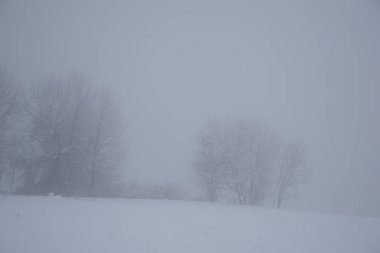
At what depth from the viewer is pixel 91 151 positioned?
2272 centimetres

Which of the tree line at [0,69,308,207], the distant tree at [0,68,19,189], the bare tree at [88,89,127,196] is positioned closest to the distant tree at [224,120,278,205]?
the tree line at [0,69,308,207]

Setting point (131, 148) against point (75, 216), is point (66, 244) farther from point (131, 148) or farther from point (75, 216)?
point (131, 148)

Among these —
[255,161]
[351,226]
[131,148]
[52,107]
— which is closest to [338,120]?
[131,148]

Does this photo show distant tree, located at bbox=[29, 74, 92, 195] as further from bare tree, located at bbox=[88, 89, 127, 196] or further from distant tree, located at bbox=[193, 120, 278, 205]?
distant tree, located at bbox=[193, 120, 278, 205]

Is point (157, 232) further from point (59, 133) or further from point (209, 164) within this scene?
point (209, 164)

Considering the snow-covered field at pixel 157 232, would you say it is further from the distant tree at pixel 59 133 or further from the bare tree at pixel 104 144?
the bare tree at pixel 104 144

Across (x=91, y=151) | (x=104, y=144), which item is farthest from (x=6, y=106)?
(x=104, y=144)

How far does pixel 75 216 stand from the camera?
11508 millimetres

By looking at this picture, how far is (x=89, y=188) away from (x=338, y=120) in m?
138

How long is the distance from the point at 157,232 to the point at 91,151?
15.4 metres

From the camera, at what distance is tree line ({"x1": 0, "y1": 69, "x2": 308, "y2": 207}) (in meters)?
21.9

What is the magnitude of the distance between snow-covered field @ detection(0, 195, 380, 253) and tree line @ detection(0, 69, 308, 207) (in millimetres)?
8947

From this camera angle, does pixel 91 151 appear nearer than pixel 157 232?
No

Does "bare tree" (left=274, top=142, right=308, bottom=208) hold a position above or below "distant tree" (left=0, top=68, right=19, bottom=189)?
below
